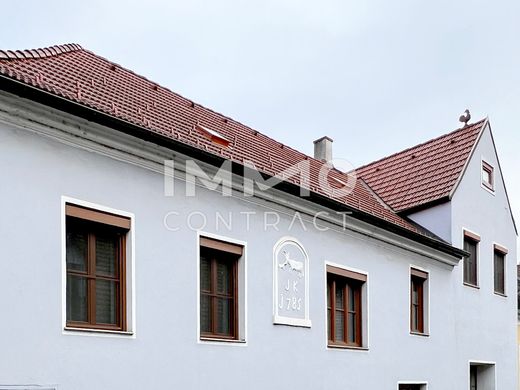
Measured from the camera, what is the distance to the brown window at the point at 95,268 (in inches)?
289

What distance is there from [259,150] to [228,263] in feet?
12.8

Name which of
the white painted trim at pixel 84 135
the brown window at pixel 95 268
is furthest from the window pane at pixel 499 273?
the brown window at pixel 95 268

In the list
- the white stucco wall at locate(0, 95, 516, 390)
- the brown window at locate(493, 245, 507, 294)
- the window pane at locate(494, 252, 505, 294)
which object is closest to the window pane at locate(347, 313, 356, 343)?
the white stucco wall at locate(0, 95, 516, 390)

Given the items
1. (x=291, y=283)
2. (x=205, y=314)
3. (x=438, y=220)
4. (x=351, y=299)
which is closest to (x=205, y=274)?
(x=205, y=314)

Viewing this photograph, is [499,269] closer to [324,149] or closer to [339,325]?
[324,149]

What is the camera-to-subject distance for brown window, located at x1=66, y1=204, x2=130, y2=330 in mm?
7336

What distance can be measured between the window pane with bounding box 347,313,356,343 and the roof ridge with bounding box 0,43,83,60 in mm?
7068

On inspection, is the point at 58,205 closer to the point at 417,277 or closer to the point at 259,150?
the point at 259,150

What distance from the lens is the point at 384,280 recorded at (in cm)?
1293

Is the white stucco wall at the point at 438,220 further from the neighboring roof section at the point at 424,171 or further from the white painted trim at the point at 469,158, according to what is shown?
the white painted trim at the point at 469,158

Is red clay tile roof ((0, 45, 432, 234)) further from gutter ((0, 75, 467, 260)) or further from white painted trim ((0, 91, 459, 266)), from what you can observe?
white painted trim ((0, 91, 459, 266))

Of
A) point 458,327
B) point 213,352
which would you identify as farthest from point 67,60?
point 458,327

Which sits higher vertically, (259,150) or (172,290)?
(259,150)

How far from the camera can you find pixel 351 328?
12.2 meters
